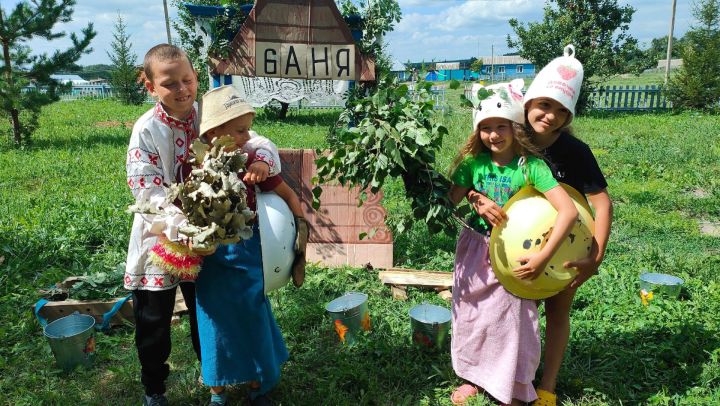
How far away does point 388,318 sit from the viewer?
345 cm

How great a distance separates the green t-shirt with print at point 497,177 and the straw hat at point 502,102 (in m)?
0.19

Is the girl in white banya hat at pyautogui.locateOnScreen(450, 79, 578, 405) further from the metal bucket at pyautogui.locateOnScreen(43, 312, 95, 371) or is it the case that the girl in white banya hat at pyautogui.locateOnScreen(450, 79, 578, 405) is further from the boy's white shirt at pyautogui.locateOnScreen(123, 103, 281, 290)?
the metal bucket at pyautogui.locateOnScreen(43, 312, 95, 371)

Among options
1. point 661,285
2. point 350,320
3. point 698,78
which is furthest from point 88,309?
point 698,78

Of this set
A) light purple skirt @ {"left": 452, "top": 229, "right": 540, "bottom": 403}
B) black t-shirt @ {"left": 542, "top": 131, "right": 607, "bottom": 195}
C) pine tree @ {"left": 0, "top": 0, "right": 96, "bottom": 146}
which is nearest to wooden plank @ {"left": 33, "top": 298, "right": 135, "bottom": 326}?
light purple skirt @ {"left": 452, "top": 229, "right": 540, "bottom": 403}

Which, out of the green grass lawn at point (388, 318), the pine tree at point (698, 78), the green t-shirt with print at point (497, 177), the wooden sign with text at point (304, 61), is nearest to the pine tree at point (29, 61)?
the green grass lawn at point (388, 318)

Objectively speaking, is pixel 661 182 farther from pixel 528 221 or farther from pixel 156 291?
pixel 156 291

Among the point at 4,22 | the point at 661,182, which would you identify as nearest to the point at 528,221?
the point at 661,182

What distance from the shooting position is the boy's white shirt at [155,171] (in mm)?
1917

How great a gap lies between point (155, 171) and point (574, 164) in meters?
1.76

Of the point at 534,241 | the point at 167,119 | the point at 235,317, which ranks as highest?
the point at 167,119

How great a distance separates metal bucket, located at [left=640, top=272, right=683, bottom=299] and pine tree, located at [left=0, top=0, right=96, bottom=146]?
34.6 ft

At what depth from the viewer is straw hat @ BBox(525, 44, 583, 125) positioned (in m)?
2.04

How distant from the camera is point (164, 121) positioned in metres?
2.04

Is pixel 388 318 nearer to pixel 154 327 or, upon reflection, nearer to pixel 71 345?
pixel 154 327
